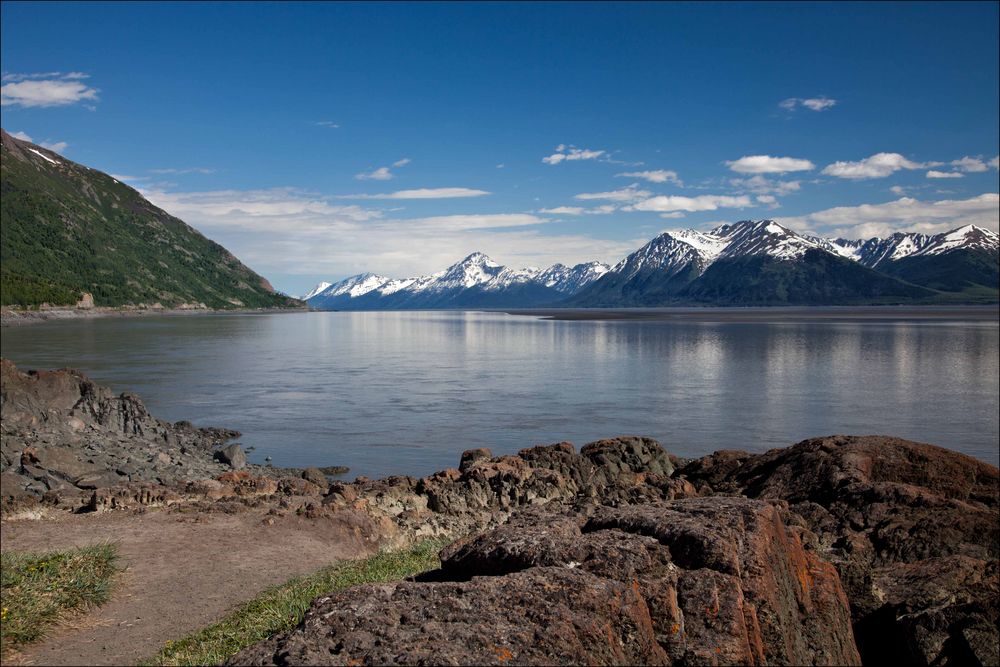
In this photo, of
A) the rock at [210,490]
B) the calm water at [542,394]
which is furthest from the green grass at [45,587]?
the calm water at [542,394]

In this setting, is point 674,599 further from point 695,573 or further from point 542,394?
point 542,394

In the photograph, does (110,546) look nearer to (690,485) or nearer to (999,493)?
(690,485)

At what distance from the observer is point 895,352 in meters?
81.0

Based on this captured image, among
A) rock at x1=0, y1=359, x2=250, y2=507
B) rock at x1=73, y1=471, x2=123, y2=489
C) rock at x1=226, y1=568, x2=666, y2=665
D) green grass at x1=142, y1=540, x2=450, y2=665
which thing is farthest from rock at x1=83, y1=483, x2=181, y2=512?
rock at x1=226, y1=568, x2=666, y2=665

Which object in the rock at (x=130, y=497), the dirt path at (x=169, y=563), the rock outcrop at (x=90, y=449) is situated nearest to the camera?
the dirt path at (x=169, y=563)

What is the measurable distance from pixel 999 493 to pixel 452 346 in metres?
91.9

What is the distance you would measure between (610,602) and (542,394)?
4645 cm

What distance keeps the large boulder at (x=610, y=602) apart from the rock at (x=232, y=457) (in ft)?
89.5

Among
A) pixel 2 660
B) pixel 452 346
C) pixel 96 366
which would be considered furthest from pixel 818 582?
pixel 452 346

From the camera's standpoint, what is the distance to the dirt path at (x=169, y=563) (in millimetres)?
10969

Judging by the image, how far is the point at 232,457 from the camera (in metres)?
32.2

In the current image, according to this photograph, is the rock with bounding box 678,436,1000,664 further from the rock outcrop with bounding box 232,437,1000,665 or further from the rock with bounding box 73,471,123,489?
the rock with bounding box 73,471,123,489

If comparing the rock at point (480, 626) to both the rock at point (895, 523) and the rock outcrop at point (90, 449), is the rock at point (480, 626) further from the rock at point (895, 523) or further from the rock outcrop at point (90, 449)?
the rock outcrop at point (90, 449)

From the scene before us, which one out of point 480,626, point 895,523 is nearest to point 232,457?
point 895,523
